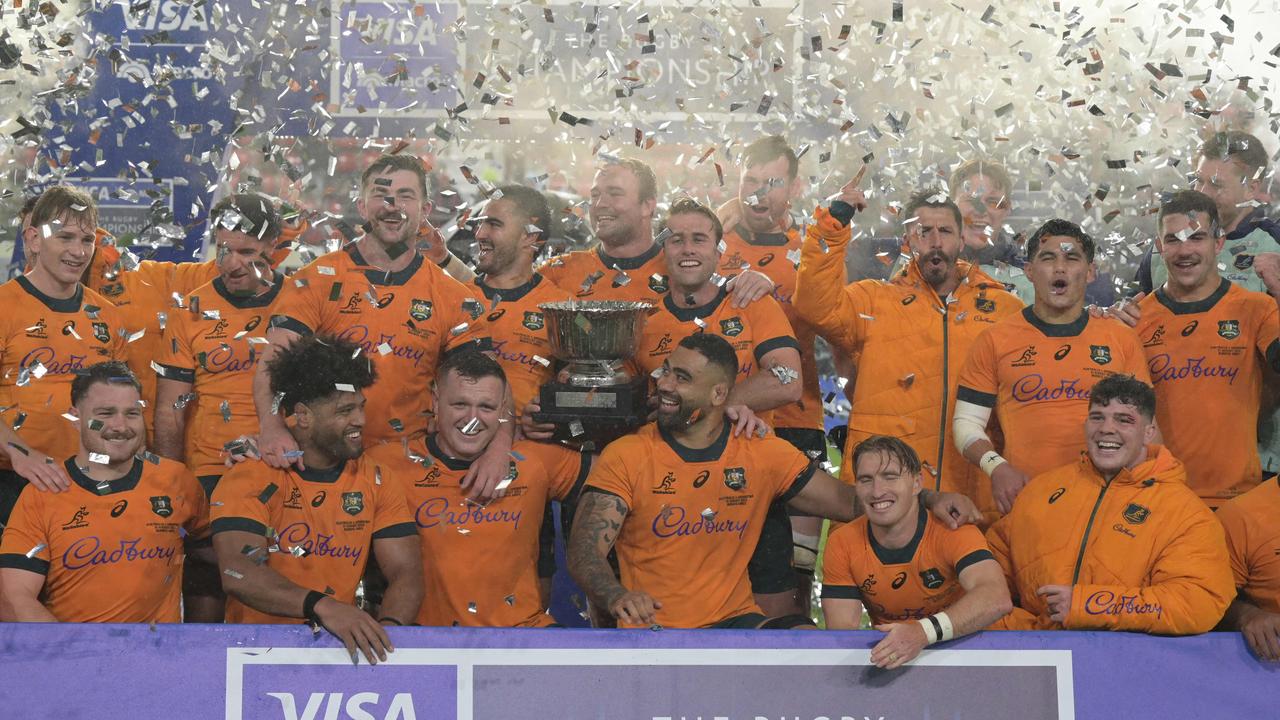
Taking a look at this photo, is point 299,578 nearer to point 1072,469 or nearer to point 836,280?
point 836,280

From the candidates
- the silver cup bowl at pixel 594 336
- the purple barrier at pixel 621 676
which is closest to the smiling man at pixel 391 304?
the silver cup bowl at pixel 594 336

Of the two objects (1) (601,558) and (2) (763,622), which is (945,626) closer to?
(2) (763,622)

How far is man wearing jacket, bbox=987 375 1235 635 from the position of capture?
417 centimetres

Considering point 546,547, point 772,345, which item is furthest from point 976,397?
point 546,547

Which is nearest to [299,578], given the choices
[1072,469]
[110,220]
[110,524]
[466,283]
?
[110,524]

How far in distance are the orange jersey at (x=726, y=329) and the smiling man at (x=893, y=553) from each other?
2.88ft

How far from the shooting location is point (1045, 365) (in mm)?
5102

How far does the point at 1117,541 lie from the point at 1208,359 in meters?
1.17

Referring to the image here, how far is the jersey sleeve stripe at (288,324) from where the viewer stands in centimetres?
498

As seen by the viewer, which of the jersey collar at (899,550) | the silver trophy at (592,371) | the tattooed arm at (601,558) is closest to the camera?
the tattooed arm at (601,558)

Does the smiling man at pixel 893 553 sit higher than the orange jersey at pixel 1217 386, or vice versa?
the orange jersey at pixel 1217 386

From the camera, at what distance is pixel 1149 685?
13.3ft

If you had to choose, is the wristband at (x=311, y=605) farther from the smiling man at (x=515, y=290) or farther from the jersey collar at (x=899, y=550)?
the jersey collar at (x=899, y=550)

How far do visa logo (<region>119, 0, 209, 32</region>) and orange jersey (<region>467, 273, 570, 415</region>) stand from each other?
398 centimetres
